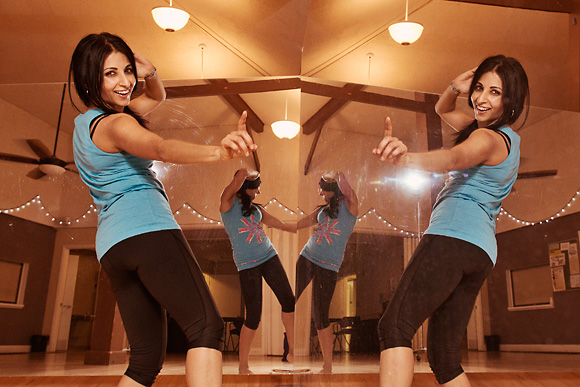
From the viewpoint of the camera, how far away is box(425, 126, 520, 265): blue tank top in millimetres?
1923

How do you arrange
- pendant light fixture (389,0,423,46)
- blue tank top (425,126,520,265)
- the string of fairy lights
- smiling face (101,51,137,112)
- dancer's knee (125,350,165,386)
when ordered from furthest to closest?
pendant light fixture (389,0,423,46), the string of fairy lights, blue tank top (425,126,520,265), smiling face (101,51,137,112), dancer's knee (125,350,165,386)

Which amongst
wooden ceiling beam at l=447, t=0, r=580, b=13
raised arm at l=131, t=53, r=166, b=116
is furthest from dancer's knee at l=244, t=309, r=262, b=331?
wooden ceiling beam at l=447, t=0, r=580, b=13

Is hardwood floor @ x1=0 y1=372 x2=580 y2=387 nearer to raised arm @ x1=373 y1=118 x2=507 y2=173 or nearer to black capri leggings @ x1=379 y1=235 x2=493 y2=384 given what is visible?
black capri leggings @ x1=379 y1=235 x2=493 y2=384

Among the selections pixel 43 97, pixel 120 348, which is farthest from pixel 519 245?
pixel 43 97

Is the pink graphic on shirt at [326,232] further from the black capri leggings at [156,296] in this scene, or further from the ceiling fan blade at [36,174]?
the ceiling fan blade at [36,174]

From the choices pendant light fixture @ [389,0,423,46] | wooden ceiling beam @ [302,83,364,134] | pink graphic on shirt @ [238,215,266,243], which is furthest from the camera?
pendant light fixture @ [389,0,423,46]

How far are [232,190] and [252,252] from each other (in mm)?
281

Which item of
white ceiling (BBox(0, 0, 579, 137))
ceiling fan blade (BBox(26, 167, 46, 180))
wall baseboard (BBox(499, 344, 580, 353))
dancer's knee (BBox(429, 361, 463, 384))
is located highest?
white ceiling (BBox(0, 0, 579, 137))

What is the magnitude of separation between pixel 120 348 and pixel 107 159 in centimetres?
76

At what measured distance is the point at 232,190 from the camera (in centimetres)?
213

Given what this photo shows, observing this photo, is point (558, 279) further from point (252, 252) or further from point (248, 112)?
point (248, 112)

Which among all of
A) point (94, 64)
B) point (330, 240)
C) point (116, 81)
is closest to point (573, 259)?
point (330, 240)

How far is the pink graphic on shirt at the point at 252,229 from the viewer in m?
2.16

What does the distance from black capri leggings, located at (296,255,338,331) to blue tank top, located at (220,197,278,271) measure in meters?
0.15
